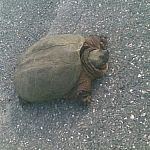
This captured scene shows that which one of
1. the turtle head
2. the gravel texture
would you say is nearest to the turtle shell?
the turtle head

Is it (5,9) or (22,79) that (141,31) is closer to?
(22,79)

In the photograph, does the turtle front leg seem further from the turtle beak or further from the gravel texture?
the turtle beak

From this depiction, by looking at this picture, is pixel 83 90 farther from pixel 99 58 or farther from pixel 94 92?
pixel 99 58

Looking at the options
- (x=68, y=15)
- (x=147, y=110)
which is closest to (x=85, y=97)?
(x=147, y=110)

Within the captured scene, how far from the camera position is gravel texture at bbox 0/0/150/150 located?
2424mm

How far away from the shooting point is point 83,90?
2590 mm

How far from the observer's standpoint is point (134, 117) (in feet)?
7.80

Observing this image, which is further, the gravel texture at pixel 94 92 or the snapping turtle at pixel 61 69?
the snapping turtle at pixel 61 69

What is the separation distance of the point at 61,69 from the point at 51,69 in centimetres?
9

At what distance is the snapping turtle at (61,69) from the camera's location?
8.32 ft

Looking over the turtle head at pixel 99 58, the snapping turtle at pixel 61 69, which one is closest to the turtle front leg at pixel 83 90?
the snapping turtle at pixel 61 69

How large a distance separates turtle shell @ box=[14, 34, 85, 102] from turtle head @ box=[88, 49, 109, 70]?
0.14 m

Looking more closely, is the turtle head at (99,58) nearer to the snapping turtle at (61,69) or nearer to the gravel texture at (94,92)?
the snapping turtle at (61,69)

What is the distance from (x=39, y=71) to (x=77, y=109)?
495 mm
